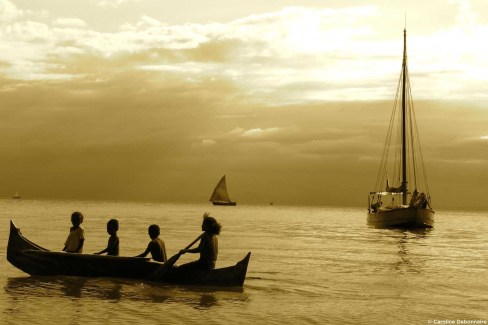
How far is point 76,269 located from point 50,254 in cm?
90

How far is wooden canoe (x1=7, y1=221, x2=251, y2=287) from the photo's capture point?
18.8 m

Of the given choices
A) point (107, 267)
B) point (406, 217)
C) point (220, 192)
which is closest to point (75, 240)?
point (107, 267)

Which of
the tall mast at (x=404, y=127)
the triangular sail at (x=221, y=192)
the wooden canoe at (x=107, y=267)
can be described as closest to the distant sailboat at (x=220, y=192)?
the triangular sail at (x=221, y=192)

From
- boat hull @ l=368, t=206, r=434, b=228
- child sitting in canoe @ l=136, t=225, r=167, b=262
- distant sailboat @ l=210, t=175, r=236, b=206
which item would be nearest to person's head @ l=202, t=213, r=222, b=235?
child sitting in canoe @ l=136, t=225, r=167, b=262

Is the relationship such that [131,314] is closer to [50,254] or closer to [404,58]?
[50,254]

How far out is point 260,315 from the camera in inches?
616

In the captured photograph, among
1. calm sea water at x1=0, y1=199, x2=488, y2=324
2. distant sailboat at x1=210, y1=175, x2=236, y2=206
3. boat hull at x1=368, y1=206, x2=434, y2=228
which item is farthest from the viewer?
distant sailboat at x1=210, y1=175, x2=236, y2=206

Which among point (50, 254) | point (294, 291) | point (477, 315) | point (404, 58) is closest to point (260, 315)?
point (294, 291)

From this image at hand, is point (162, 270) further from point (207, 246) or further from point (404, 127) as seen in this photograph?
point (404, 127)

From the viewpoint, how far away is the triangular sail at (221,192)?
173250mm

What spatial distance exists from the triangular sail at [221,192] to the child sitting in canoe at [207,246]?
153m

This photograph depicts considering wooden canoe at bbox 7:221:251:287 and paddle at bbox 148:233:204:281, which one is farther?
wooden canoe at bbox 7:221:251:287

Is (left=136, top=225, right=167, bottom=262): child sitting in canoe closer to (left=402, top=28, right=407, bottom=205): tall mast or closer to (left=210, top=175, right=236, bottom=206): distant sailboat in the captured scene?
(left=402, top=28, right=407, bottom=205): tall mast

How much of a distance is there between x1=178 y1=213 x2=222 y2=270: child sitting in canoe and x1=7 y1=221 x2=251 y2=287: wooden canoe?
0.18m
